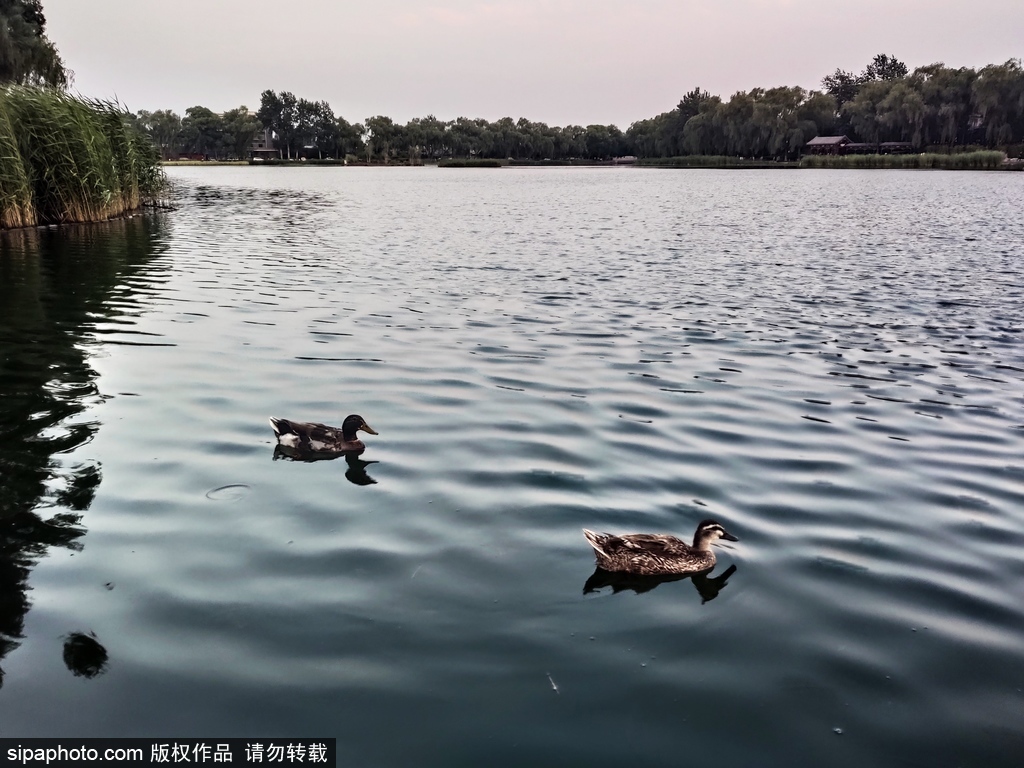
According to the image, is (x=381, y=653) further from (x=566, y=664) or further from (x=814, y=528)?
(x=814, y=528)

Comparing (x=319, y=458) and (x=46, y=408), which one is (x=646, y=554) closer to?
(x=319, y=458)

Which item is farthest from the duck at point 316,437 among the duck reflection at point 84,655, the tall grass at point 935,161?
the tall grass at point 935,161

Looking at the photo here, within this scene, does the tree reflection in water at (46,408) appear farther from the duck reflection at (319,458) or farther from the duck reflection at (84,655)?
the duck reflection at (319,458)

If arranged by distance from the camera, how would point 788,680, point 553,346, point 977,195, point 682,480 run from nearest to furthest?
point 788,680 → point 682,480 → point 553,346 → point 977,195

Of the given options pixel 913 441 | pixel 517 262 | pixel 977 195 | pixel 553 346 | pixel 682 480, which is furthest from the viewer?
pixel 977 195

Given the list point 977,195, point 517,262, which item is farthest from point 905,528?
point 977,195

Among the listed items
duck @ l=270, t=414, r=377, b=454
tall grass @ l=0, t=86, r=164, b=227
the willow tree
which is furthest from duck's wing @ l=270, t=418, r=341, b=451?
the willow tree

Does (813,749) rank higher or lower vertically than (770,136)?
lower

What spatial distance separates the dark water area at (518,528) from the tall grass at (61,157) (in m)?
11.4

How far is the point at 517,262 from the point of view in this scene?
23.8m

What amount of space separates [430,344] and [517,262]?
1063cm

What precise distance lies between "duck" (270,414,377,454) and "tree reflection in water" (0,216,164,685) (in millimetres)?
1785

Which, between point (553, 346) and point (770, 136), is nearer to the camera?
point (553, 346)

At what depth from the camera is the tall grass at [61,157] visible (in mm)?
25656
